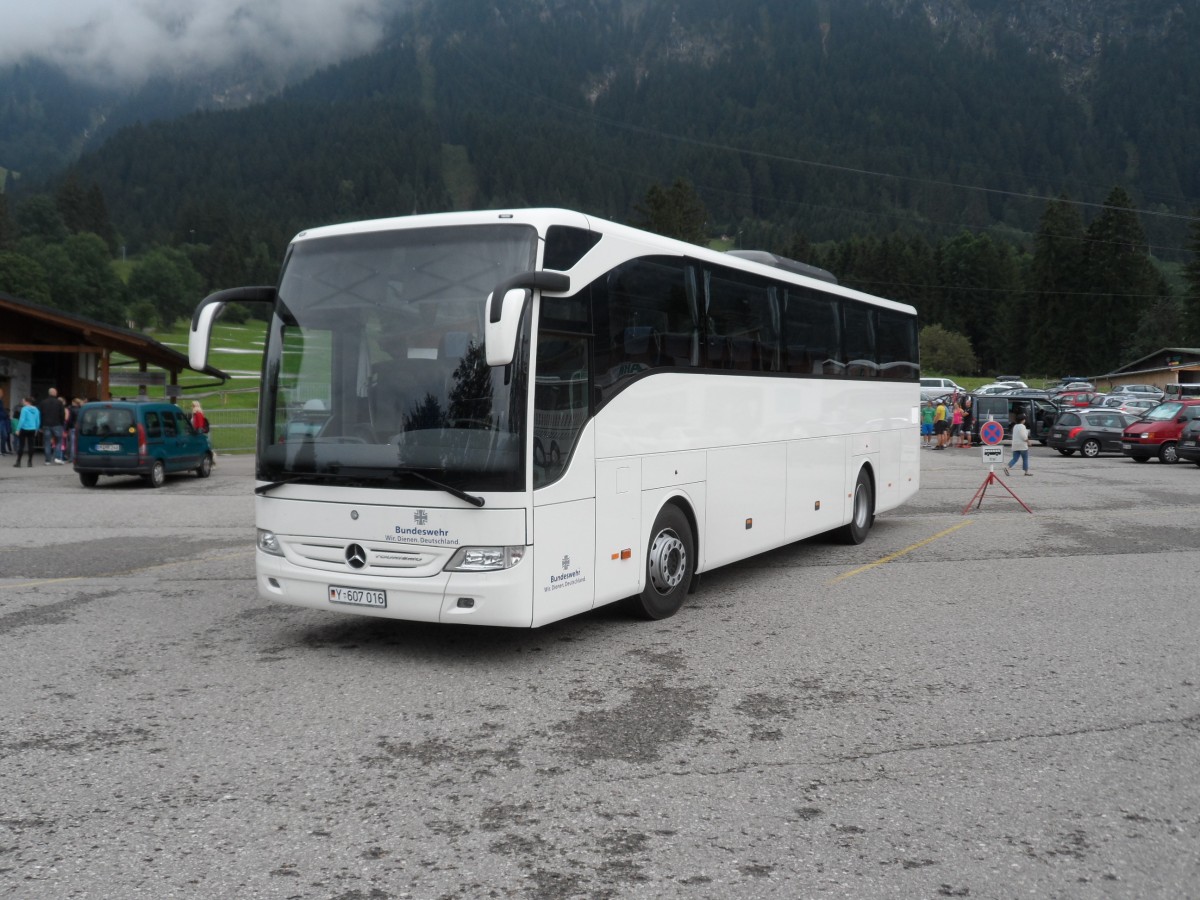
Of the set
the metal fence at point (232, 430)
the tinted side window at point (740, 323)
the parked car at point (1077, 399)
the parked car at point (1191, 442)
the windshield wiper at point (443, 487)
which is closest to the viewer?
the windshield wiper at point (443, 487)

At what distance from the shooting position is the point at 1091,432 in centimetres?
3412

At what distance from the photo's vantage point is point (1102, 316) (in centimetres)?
10725

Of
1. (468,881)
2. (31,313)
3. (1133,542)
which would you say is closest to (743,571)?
(1133,542)

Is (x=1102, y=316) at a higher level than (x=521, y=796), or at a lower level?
higher

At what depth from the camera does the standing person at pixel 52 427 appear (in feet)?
97.2

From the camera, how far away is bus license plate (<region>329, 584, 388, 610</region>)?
737 centimetres

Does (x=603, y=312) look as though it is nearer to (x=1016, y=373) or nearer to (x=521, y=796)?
(x=521, y=796)

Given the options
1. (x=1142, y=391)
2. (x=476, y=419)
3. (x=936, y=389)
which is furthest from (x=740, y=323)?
(x=1142, y=391)

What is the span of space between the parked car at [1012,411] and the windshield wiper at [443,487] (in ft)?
120

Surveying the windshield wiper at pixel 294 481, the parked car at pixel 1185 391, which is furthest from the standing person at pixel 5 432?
the parked car at pixel 1185 391

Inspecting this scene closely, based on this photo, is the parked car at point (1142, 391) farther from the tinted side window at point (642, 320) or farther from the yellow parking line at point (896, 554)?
the tinted side window at point (642, 320)

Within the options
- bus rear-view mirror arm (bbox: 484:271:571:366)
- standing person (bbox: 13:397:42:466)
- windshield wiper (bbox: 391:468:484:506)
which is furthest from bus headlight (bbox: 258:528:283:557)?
standing person (bbox: 13:397:42:466)

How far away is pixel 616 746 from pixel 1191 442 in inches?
1058

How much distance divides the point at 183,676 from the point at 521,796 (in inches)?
124
